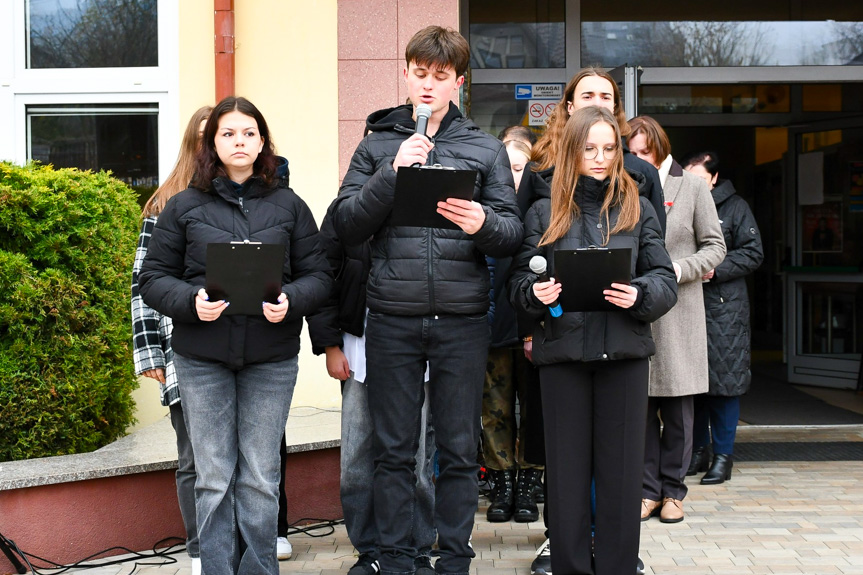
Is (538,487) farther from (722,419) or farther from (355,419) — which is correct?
(722,419)

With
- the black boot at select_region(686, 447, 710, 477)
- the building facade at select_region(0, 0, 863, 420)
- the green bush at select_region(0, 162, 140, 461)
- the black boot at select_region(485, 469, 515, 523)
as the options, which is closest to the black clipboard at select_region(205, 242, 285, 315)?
the green bush at select_region(0, 162, 140, 461)

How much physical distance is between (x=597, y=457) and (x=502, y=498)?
4.33 feet

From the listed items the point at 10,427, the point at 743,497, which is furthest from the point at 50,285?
the point at 743,497

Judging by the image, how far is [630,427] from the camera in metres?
3.62

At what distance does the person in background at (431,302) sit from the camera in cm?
362

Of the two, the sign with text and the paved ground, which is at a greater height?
the sign with text

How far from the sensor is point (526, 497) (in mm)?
4867

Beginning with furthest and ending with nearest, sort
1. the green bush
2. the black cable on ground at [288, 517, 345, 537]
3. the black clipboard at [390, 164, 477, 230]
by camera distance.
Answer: the black cable on ground at [288, 517, 345, 537] < the green bush < the black clipboard at [390, 164, 477, 230]

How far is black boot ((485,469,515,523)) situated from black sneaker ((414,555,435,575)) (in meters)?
0.91

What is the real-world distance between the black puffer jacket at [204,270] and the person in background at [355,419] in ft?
0.95

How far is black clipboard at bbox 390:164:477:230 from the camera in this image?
127 inches

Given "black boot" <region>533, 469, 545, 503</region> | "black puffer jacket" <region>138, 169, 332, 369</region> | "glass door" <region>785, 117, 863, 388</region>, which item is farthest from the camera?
"glass door" <region>785, 117, 863, 388</region>

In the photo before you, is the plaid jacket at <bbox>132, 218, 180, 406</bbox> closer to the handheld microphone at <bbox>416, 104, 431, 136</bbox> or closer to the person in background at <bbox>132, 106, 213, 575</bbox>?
the person in background at <bbox>132, 106, 213, 575</bbox>

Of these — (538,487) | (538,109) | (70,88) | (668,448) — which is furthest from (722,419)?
(70,88)
